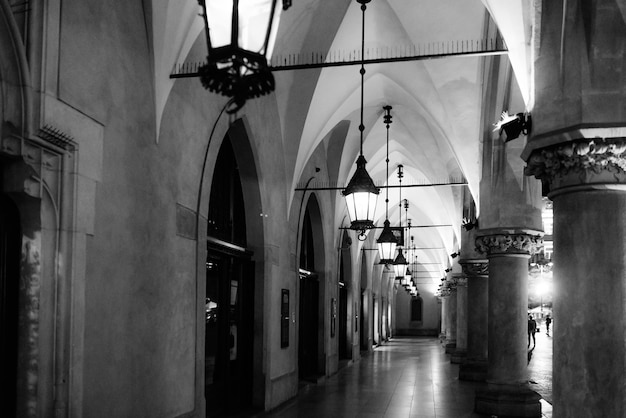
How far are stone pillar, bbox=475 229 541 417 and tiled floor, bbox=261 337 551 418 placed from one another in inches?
25.5

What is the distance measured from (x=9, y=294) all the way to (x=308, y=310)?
12.1 m

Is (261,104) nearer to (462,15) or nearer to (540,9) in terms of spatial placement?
(462,15)

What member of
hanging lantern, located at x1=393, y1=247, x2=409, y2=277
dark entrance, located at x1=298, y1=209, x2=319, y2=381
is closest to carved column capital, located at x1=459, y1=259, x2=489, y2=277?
dark entrance, located at x1=298, y1=209, x2=319, y2=381

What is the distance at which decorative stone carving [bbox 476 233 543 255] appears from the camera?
34.6 feet

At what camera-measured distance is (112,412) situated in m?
6.01

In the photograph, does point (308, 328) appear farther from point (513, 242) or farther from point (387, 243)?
point (513, 242)

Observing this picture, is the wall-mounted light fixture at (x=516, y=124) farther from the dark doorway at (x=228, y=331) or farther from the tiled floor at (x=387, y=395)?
the tiled floor at (x=387, y=395)

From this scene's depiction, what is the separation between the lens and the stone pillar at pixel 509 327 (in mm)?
10438

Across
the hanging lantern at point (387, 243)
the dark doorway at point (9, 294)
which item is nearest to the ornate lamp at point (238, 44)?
the dark doorway at point (9, 294)

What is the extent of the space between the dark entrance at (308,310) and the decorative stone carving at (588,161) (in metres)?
11.0

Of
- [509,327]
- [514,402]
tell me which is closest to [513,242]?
[509,327]

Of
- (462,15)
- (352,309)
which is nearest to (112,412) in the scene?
(462,15)

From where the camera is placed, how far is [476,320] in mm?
16109

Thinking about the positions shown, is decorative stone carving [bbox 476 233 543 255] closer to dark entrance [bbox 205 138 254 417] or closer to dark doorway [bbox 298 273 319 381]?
dark entrance [bbox 205 138 254 417]
